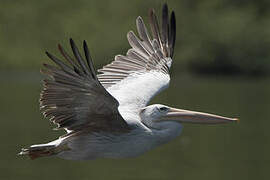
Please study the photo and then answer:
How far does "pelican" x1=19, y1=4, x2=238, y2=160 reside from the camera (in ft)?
22.9

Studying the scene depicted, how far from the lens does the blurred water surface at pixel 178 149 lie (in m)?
16.5

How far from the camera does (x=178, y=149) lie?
19.9m

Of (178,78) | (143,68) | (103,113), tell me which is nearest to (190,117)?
(103,113)

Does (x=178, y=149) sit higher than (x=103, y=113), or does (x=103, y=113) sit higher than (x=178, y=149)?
(x=103, y=113)

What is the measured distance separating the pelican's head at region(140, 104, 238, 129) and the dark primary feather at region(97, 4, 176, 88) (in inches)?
55.8

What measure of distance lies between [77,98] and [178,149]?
511 inches

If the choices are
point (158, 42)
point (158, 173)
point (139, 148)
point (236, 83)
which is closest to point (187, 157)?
point (158, 173)

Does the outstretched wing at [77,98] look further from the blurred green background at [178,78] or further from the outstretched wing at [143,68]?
the blurred green background at [178,78]

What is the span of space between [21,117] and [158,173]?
8583 millimetres

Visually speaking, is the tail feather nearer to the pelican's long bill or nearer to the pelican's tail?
the pelican's tail

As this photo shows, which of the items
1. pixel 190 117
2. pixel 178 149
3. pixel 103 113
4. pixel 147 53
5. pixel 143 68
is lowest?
pixel 178 149

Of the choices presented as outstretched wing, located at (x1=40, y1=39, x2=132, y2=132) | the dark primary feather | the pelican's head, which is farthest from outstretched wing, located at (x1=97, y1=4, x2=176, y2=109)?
outstretched wing, located at (x1=40, y1=39, x2=132, y2=132)

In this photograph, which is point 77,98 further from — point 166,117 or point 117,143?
point 166,117

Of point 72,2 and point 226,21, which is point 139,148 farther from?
point 72,2
